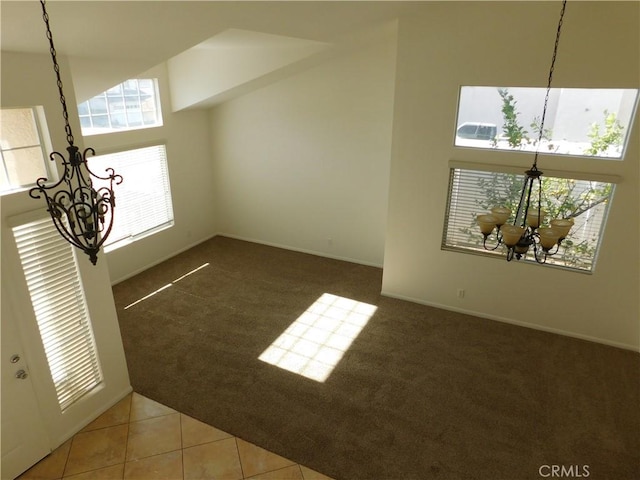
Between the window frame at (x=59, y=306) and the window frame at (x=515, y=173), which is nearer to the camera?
the window frame at (x=59, y=306)

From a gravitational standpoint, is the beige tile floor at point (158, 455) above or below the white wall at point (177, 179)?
below

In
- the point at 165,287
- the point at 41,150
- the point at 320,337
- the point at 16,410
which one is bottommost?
the point at 320,337

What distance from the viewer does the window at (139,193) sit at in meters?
5.93

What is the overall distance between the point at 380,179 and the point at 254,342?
2994 mm

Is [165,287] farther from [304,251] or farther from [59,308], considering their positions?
[59,308]

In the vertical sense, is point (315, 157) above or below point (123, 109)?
below

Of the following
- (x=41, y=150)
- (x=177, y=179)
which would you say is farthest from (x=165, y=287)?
(x=41, y=150)

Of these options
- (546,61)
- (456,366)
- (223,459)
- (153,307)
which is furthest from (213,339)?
(546,61)

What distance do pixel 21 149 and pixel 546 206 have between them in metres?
4.92

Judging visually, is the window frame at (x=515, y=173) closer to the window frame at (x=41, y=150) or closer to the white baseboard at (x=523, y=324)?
the white baseboard at (x=523, y=324)

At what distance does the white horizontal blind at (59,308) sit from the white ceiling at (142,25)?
4.29ft

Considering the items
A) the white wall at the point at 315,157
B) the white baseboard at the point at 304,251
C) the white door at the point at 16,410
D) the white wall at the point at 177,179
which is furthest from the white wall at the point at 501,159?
the white door at the point at 16,410

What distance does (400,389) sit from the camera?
4.20m

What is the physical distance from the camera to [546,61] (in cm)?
424
